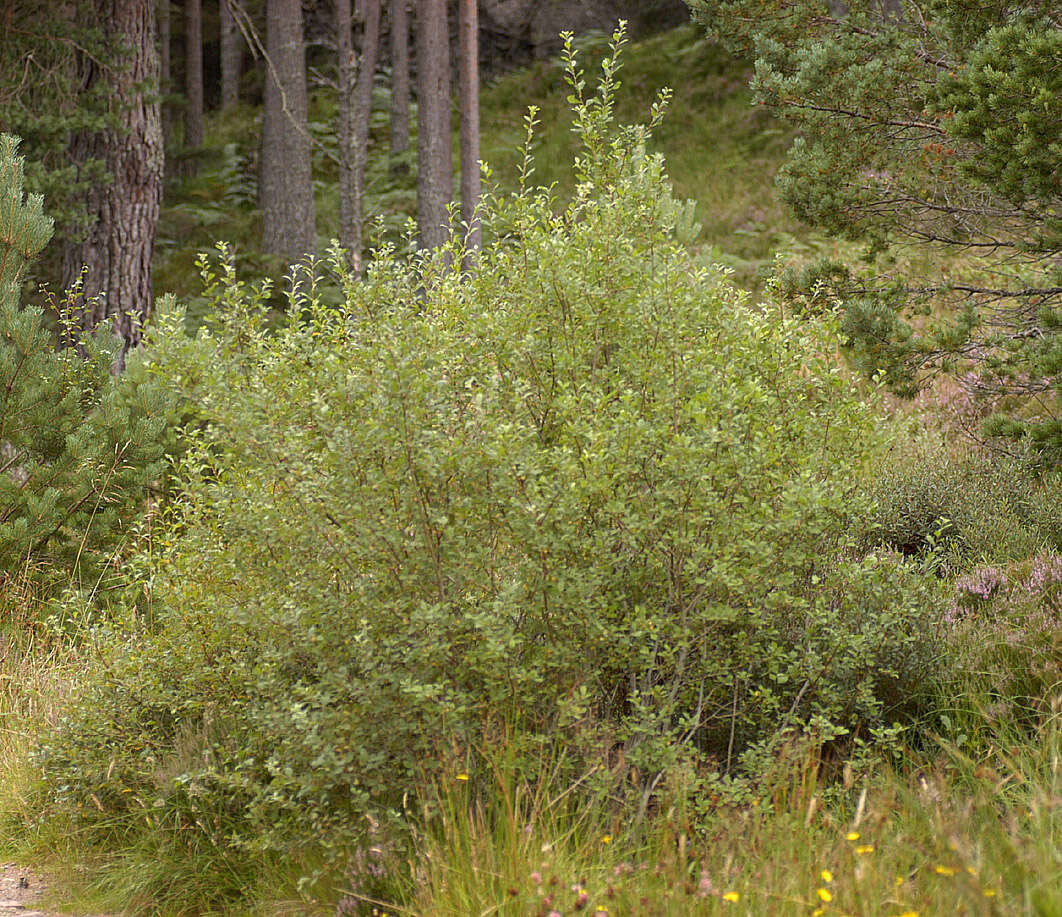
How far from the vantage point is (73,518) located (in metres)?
5.90

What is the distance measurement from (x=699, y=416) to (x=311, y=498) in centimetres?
135

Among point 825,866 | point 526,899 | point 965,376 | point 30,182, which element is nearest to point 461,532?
point 526,899

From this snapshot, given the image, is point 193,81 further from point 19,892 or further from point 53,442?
point 19,892

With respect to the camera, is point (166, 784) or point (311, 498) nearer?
point (311, 498)

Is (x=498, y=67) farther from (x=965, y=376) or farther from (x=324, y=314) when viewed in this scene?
(x=324, y=314)

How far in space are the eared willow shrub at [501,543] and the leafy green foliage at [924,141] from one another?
1632 mm

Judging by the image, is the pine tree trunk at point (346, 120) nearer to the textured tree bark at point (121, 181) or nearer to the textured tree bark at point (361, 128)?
the textured tree bark at point (361, 128)

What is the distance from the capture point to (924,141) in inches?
263

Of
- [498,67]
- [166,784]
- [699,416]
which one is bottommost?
[166,784]

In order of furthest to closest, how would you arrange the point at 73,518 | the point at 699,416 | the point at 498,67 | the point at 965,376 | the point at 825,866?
the point at 498,67
the point at 965,376
the point at 73,518
the point at 699,416
the point at 825,866

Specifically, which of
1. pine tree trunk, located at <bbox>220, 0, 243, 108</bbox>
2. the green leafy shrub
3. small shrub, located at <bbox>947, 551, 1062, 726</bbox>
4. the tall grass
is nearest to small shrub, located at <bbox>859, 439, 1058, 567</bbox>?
small shrub, located at <bbox>947, 551, 1062, 726</bbox>

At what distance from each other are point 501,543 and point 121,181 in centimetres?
729

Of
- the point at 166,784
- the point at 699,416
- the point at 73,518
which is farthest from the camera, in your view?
the point at 73,518

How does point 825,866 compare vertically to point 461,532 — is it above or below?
below
